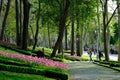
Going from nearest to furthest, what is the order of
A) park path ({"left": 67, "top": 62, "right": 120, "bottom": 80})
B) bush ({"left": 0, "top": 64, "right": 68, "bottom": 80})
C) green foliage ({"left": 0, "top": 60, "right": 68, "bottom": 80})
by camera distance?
bush ({"left": 0, "top": 64, "right": 68, "bottom": 80}) → green foliage ({"left": 0, "top": 60, "right": 68, "bottom": 80}) → park path ({"left": 67, "top": 62, "right": 120, "bottom": 80})

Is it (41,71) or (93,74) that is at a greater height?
(41,71)

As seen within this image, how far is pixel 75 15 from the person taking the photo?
2222 inches

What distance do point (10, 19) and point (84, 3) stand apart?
2387 centimetres

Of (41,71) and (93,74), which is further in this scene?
(93,74)

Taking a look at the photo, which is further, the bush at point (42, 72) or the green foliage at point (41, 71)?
the green foliage at point (41, 71)

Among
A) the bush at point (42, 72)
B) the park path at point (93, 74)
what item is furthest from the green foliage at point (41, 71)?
the park path at point (93, 74)

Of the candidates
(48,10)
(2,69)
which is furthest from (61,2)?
(2,69)

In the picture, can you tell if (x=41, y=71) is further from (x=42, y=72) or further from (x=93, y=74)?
(x=93, y=74)

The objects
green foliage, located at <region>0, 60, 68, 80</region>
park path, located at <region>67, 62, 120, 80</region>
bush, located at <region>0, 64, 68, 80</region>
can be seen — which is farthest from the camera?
park path, located at <region>67, 62, 120, 80</region>

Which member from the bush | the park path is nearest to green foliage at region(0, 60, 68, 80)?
the bush

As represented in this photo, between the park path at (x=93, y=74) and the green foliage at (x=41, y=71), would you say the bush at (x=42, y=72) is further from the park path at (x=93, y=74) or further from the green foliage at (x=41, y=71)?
the park path at (x=93, y=74)

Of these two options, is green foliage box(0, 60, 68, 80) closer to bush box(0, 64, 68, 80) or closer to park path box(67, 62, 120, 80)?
bush box(0, 64, 68, 80)

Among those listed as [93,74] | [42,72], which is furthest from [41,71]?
[93,74]

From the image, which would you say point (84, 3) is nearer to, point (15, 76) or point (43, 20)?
point (43, 20)
